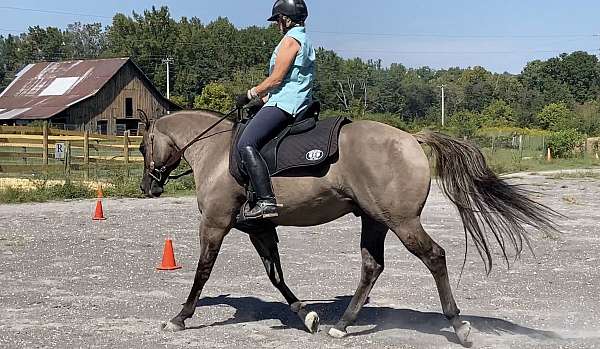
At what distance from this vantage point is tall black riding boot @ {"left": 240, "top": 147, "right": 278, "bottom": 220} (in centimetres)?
650

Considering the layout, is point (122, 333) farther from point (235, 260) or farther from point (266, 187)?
point (235, 260)

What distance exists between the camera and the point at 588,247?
39.7 feet

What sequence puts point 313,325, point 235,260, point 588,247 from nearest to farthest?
point 313,325
point 235,260
point 588,247

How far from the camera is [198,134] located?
291 inches

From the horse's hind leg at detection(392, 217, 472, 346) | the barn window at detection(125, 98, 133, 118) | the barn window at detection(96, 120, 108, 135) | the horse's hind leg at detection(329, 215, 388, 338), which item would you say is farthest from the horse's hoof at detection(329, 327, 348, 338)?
the barn window at detection(125, 98, 133, 118)

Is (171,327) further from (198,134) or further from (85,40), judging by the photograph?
→ (85,40)

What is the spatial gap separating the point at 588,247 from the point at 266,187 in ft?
24.8

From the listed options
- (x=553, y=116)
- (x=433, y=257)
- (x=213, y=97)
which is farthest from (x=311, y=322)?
(x=553, y=116)

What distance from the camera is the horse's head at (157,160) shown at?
7.54 metres

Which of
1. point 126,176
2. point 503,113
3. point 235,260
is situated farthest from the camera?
point 503,113

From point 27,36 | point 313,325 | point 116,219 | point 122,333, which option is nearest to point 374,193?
point 313,325

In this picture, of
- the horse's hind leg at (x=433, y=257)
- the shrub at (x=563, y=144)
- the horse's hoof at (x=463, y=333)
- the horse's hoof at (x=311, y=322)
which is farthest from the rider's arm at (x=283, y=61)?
the shrub at (x=563, y=144)

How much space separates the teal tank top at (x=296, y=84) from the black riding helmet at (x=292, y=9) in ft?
0.34

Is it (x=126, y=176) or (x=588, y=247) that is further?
(x=126, y=176)
